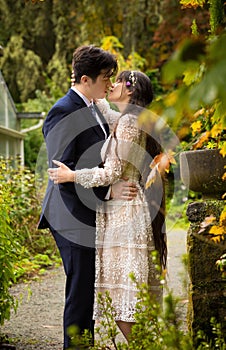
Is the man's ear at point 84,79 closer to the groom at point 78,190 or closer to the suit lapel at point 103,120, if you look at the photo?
the groom at point 78,190

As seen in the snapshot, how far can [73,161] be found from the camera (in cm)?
356

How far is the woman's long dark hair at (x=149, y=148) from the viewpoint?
3.62 m

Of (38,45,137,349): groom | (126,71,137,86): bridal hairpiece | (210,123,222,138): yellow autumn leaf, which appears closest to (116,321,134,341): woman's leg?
(38,45,137,349): groom

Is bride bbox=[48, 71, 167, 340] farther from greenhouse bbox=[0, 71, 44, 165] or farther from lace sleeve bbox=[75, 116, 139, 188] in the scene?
greenhouse bbox=[0, 71, 44, 165]

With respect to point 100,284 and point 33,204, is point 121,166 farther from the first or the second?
point 33,204

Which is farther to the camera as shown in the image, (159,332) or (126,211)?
(126,211)

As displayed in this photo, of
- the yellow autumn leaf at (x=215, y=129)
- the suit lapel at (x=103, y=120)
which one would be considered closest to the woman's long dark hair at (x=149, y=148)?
the suit lapel at (x=103, y=120)

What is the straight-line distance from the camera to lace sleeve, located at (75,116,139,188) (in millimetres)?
3496

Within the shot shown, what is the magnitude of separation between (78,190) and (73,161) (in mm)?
146

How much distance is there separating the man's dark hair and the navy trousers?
0.84 metres

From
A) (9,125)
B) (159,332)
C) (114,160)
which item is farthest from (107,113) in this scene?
(9,125)

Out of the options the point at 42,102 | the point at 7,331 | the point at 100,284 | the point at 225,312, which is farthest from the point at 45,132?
the point at 42,102

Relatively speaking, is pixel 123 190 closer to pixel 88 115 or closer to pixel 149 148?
pixel 149 148

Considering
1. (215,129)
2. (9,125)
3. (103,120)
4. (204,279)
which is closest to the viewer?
(215,129)
